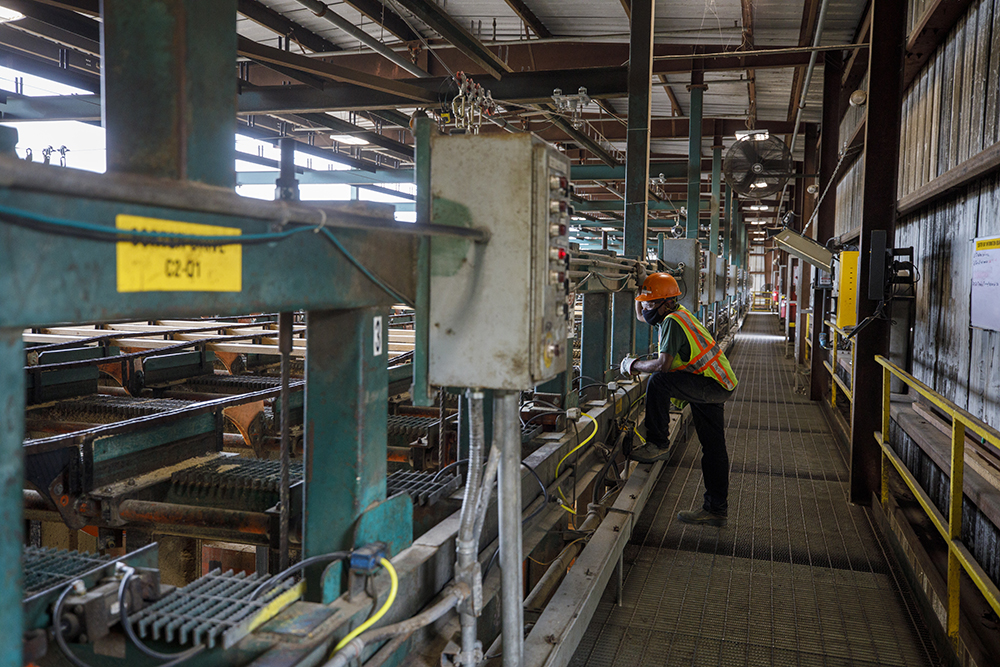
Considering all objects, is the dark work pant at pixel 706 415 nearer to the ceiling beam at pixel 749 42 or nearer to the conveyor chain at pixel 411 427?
the conveyor chain at pixel 411 427

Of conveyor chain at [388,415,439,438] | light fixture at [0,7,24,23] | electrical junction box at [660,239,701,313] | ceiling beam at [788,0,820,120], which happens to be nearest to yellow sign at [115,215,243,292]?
conveyor chain at [388,415,439,438]

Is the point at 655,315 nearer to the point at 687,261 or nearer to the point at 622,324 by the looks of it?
the point at 622,324

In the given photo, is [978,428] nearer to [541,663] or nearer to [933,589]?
[933,589]

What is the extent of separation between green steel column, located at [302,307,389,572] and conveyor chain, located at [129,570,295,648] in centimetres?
23

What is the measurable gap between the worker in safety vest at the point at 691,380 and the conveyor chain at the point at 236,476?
3.06 metres

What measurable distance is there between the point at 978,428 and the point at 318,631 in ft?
9.20

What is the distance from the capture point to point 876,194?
591cm

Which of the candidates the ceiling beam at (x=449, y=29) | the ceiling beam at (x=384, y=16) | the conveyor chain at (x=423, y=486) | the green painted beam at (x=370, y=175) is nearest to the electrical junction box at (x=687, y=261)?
the ceiling beam at (x=449, y=29)

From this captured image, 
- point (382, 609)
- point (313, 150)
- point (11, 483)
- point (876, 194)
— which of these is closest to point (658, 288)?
point (876, 194)

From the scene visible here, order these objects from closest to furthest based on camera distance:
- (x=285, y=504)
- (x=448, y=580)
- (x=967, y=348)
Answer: (x=285, y=504) < (x=448, y=580) < (x=967, y=348)

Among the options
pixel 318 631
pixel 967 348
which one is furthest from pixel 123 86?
pixel 967 348

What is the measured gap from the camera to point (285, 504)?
→ 2.22 m

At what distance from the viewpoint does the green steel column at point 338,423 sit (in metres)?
2.17

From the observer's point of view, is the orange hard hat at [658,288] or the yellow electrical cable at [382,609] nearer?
the yellow electrical cable at [382,609]
